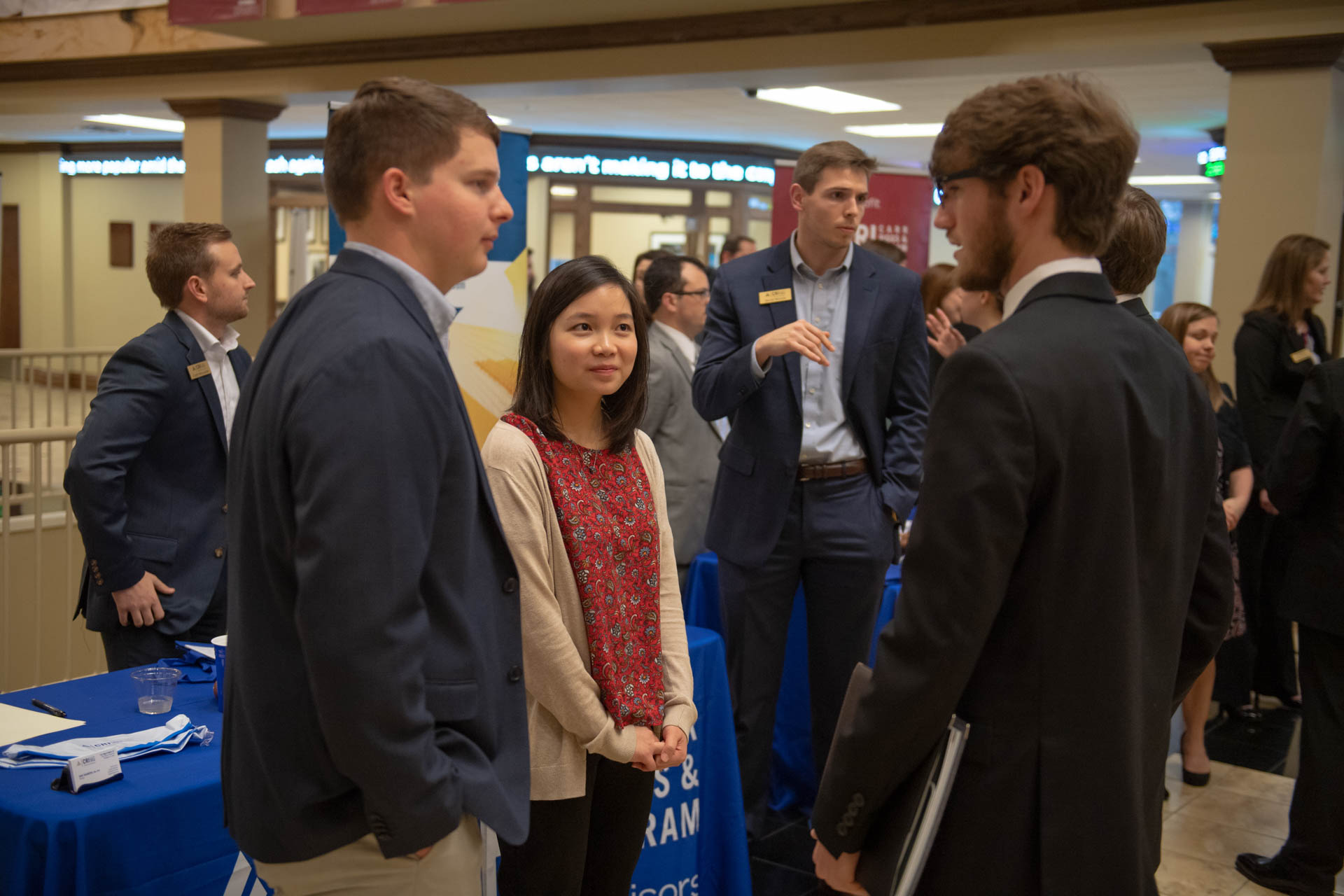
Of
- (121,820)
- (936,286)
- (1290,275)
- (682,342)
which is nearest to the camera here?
(121,820)

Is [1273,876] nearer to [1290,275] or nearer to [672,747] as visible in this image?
[672,747]

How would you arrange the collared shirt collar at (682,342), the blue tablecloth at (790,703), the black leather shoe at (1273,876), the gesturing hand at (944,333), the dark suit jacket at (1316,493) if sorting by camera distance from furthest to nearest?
the collared shirt collar at (682,342) < the blue tablecloth at (790,703) < the gesturing hand at (944,333) < the black leather shoe at (1273,876) < the dark suit jacket at (1316,493)

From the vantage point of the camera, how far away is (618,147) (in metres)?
14.2

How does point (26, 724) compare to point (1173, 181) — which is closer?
point (26, 724)

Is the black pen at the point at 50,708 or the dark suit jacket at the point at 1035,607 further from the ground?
the dark suit jacket at the point at 1035,607

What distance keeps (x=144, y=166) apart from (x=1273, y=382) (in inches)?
640

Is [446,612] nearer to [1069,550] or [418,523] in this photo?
[418,523]

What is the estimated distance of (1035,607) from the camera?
1255mm

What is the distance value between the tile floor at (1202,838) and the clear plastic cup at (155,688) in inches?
67.6

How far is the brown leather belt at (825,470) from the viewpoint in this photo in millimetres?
2953

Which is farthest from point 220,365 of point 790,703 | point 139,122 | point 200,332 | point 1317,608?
point 139,122

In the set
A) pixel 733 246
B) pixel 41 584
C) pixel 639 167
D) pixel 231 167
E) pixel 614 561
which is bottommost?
pixel 41 584

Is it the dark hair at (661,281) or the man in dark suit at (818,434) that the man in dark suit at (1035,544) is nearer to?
the man in dark suit at (818,434)

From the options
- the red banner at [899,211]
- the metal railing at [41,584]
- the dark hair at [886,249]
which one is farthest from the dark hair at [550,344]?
the red banner at [899,211]
